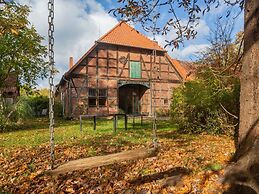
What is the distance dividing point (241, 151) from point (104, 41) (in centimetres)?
1916

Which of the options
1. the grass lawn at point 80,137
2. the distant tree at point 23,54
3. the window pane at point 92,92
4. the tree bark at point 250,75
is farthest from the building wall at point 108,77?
the tree bark at point 250,75

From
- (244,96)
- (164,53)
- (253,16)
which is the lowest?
(244,96)

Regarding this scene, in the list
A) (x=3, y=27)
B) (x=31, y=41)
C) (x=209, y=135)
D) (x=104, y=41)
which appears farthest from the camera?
(x=104, y=41)

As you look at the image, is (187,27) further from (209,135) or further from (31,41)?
(31,41)

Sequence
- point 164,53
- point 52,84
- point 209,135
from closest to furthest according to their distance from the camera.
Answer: point 52,84 < point 209,135 < point 164,53

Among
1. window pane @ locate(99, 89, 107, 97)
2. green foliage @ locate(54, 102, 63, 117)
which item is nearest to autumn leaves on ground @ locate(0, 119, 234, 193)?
window pane @ locate(99, 89, 107, 97)

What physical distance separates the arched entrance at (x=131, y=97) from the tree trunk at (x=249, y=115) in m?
20.2

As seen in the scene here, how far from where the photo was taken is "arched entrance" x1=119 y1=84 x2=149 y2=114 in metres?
23.8

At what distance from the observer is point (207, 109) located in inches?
339

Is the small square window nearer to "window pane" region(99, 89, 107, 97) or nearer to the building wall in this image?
the building wall

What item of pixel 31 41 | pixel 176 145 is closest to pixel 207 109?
pixel 176 145

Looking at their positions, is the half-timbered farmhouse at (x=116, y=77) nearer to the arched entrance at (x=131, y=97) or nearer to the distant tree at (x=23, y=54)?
the arched entrance at (x=131, y=97)

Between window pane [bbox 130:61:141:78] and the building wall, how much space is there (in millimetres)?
323

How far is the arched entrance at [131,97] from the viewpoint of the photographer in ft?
78.0
